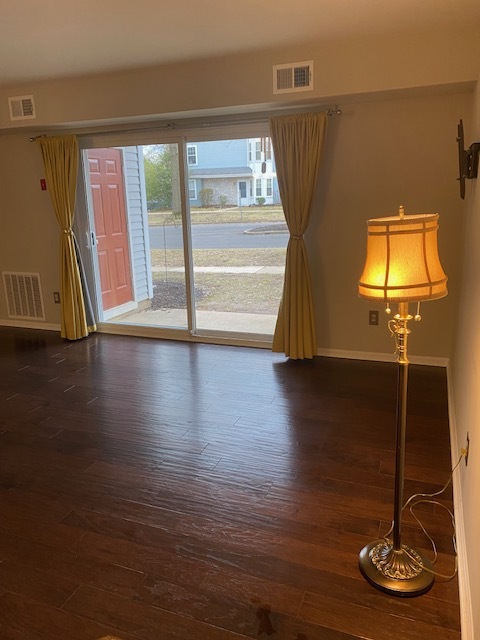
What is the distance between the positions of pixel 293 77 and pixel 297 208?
1002 millimetres

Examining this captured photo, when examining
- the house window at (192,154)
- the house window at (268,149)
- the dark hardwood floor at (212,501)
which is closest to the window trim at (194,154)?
the house window at (192,154)

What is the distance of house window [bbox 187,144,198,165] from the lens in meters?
4.68

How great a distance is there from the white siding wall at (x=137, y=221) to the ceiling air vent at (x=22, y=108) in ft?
3.06

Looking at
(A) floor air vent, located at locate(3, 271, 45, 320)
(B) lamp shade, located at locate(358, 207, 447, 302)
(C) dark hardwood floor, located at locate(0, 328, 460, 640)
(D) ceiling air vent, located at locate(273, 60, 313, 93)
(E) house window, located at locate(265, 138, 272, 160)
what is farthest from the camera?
(A) floor air vent, located at locate(3, 271, 45, 320)

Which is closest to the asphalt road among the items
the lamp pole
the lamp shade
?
the lamp pole

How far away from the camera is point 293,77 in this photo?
12.0 feet

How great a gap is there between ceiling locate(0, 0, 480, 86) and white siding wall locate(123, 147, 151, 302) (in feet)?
4.28

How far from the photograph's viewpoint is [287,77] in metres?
3.69

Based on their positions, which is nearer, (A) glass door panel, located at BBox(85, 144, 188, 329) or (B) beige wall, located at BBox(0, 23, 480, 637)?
(B) beige wall, located at BBox(0, 23, 480, 637)

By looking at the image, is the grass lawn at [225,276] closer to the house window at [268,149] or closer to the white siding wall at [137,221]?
the white siding wall at [137,221]

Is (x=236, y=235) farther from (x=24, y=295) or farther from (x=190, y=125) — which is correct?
(x=24, y=295)

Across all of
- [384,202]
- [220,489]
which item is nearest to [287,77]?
[384,202]

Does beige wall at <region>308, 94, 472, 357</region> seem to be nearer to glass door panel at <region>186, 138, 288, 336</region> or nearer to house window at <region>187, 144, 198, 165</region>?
glass door panel at <region>186, 138, 288, 336</region>

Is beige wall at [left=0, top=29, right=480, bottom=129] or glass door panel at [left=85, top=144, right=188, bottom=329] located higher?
beige wall at [left=0, top=29, right=480, bottom=129]
